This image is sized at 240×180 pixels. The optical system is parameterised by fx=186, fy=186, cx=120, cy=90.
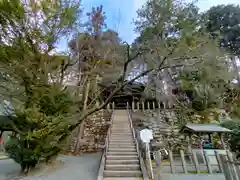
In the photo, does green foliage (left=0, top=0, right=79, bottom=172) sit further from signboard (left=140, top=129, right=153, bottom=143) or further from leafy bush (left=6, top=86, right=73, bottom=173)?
signboard (left=140, top=129, right=153, bottom=143)

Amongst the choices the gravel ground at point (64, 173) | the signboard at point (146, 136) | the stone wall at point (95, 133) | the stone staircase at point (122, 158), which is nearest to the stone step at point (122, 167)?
the stone staircase at point (122, 158)

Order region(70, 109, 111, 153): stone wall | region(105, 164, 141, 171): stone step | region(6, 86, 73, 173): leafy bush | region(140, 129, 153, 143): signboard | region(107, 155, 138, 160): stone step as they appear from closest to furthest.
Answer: region(140, 129, 153, 143): signboard, region(105, 164, 141, 171): stone step, region(6, 86, 73, 173): leafy bush, region(107, 155, 138, 160): stone step, region(70, 109, 111, 153): stone wall

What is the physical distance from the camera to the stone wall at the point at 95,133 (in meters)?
12.2

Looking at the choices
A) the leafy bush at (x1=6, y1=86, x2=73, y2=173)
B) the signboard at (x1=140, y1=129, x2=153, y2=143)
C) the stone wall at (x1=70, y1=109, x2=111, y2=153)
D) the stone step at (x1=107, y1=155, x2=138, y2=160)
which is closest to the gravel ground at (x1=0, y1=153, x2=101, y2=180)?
the leafy bush at (x1=6, y1=86, x2=73, y2=173)

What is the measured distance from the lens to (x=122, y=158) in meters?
7.62

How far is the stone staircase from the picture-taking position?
21.6 feet

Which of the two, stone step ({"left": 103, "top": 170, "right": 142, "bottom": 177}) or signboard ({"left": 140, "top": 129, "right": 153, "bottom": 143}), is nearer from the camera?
signboard ({"left": 140, "top": 129, "right": 153, "bottom": 143})

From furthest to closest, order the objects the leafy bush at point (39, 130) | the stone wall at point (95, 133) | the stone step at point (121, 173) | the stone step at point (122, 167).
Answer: the stone wall at point (95, 133)
the leafy bush at point (39, 130)
the stone step at point (122, 167)
the stone step at point (121, 173)

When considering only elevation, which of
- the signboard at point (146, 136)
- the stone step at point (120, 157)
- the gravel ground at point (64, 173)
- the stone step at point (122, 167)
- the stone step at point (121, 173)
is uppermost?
the signboard at point (146, 136)

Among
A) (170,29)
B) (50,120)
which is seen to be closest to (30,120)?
(50,120)

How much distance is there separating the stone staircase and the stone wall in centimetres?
186

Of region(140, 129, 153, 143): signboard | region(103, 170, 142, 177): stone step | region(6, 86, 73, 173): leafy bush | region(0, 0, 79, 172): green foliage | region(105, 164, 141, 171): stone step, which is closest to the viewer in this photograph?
region(140, 129, 153, 143): signboard

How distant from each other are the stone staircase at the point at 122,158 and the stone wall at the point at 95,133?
1.86 m

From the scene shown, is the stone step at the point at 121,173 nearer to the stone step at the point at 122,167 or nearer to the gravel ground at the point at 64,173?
the stone step at the point at 122,167
